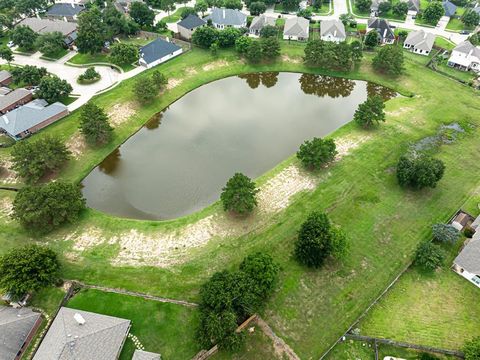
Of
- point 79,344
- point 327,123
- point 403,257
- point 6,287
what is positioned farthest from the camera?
point 327,123

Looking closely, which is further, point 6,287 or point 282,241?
point 282,241

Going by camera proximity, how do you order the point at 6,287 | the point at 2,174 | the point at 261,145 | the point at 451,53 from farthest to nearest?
the point at 451,53, the point at 261,145, the point at 2,174, the point at 6,287

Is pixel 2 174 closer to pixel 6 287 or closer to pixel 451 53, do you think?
pixel 6 287

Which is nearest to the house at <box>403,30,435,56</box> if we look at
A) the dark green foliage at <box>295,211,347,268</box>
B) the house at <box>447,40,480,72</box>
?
the house at <box>447,40,480,72</box>

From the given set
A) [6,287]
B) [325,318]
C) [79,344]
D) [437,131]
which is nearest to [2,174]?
[6,287]

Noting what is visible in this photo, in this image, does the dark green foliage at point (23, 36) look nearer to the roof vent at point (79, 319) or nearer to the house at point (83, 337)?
the house at point (83, 337)

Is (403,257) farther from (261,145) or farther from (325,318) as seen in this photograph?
(261,145)

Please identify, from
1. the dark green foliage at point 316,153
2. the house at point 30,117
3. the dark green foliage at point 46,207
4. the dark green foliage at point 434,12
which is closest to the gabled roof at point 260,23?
the dark green foliage at point 434,12

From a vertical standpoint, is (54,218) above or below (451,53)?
below
